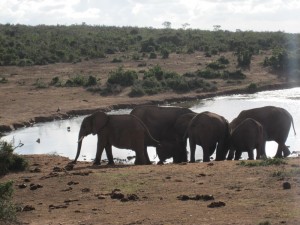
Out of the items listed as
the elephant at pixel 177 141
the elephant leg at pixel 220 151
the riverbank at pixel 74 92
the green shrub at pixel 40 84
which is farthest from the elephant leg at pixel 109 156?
the green shrub at pixel 40 84

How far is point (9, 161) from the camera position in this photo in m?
15.4

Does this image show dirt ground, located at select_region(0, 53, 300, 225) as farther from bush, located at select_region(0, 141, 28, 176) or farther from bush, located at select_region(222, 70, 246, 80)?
bush, located at select_region(222, 70, 246, 80)

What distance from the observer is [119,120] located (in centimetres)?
1712

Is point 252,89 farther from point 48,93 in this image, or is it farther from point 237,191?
point 237,191

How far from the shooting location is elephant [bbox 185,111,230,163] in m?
17.0

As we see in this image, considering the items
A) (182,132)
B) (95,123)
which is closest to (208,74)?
(182,132)

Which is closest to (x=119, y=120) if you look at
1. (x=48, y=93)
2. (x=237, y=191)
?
(x=237, y=191)

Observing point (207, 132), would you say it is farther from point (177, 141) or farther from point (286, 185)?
point (286, 185)

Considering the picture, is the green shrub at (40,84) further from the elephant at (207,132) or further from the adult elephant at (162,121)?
the elephant at (207,132)

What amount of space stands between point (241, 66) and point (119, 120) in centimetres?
2864

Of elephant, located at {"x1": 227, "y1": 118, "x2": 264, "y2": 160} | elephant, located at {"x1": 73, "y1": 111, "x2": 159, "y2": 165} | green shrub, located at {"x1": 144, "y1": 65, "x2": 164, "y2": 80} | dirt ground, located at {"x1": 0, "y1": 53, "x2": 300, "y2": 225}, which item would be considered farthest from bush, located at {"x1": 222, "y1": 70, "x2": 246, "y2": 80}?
elephant, located at {"x1": 73, "y1": 111, "x2": 159, "y2": 165}

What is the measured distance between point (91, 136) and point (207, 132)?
8235mm

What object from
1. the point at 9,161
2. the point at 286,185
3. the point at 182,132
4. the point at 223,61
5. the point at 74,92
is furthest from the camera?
the point at 223,61

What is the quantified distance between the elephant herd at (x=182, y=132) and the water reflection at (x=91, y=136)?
1101 millimetres
